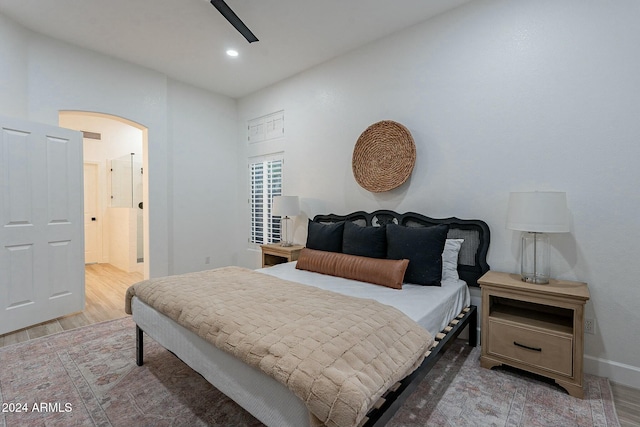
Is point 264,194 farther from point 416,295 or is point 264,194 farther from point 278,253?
point 416,295

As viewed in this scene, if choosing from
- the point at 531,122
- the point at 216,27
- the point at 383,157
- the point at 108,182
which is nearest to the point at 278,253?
the point at 383,157

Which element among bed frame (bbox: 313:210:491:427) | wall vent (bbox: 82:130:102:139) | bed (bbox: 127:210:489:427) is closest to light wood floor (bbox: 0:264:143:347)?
bed (bbox: 127:210:489:427)

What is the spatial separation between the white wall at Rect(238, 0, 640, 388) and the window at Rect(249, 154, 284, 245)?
1.45 meters

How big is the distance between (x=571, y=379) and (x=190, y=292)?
255 cm

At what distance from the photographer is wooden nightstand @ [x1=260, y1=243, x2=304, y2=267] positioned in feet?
12.4

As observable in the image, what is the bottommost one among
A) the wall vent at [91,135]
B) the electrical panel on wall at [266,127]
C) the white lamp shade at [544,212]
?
the white lamp shade at [544,212]

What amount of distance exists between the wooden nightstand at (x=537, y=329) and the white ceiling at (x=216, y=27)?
2.51 metres

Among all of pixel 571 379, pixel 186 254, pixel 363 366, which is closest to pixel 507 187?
pixel 571 379

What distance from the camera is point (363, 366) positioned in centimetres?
122

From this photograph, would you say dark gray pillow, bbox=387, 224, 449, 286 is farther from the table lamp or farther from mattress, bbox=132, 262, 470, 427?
the table lamp

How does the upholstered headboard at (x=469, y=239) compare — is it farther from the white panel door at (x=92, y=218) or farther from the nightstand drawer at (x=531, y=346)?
the white panel door at (x=92, y=218)

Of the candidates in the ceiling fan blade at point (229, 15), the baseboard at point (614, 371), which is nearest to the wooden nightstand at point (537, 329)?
the baseboard at point (614, 371)

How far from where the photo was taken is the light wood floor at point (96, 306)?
2910 mm

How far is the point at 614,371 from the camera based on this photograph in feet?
7.02
